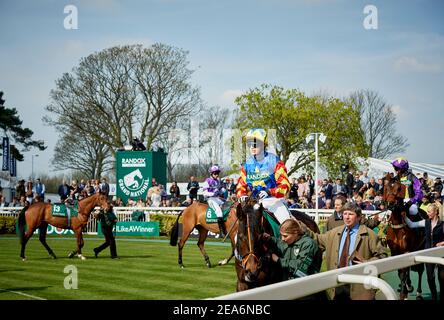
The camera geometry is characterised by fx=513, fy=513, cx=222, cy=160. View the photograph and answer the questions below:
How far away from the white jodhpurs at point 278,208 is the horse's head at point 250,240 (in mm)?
1092

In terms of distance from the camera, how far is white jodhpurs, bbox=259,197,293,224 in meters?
5.78

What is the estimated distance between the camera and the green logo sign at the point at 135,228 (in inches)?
790

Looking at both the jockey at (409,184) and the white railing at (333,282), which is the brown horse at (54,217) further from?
the white railing at (333,282)

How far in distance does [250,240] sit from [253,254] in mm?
127

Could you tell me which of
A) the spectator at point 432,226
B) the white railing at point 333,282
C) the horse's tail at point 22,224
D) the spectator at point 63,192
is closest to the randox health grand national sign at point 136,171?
the spectator at point 63,192

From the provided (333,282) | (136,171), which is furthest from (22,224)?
(333,282)


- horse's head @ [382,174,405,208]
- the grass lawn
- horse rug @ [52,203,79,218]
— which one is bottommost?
the grass lawn

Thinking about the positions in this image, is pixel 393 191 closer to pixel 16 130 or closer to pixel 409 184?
pixel 409 184

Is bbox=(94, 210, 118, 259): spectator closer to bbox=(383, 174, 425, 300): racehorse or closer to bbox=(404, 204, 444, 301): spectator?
bbox=(383, 174, 425, 300): racehorse

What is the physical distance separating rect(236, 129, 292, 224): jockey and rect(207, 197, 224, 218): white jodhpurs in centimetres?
414

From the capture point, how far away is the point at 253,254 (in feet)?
14.4

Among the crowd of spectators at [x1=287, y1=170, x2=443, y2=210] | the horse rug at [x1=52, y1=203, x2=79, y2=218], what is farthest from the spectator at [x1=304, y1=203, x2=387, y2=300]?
the crowd of spectators at [x1=287, y1=170, x2=443, y2=210]

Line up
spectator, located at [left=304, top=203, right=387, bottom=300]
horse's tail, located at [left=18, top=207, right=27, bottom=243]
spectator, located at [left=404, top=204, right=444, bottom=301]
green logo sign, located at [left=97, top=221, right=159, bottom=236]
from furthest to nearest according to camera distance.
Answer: green logo sign, located at [left=97, top=221, right=159, bottom=236] < horse's tail, located at [left=18, top=207, right=27, bottom=243] < spectator, located at [left=404, top=204, right=444, bottom=301] < spectator, located at [left=304, top=203, right=387, bottom=300]
